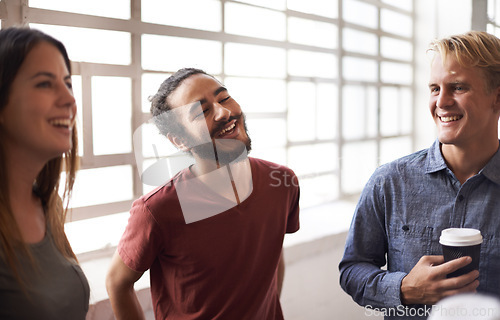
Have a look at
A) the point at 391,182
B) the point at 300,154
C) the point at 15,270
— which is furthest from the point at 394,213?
the point at 300,154

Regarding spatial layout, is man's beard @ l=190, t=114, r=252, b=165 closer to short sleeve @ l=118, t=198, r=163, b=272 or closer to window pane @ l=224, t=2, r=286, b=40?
short sleeve @ l=118, t=198, r=163, b=272

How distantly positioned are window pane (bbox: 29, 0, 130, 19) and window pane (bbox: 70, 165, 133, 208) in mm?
557

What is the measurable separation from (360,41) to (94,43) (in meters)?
1.82

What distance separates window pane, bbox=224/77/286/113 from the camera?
2209 millimetres

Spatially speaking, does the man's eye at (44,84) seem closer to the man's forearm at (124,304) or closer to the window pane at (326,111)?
the man's forearm at (124,304)

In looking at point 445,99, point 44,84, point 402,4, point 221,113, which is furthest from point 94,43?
point 402,4

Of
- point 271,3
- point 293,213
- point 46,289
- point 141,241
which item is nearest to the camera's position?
point 46,289

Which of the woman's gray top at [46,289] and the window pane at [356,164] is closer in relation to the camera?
the woman's gray top at [46,289]

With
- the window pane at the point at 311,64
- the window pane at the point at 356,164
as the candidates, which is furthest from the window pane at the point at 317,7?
the window pane at the point at 356,164

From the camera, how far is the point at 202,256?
1239 mm

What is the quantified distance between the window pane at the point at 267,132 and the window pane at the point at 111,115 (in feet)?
2.26

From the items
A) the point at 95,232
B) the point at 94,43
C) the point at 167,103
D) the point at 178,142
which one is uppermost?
the point at 94,43

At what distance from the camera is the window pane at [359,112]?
9.50 ft

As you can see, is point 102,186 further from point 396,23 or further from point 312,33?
point 396,23
